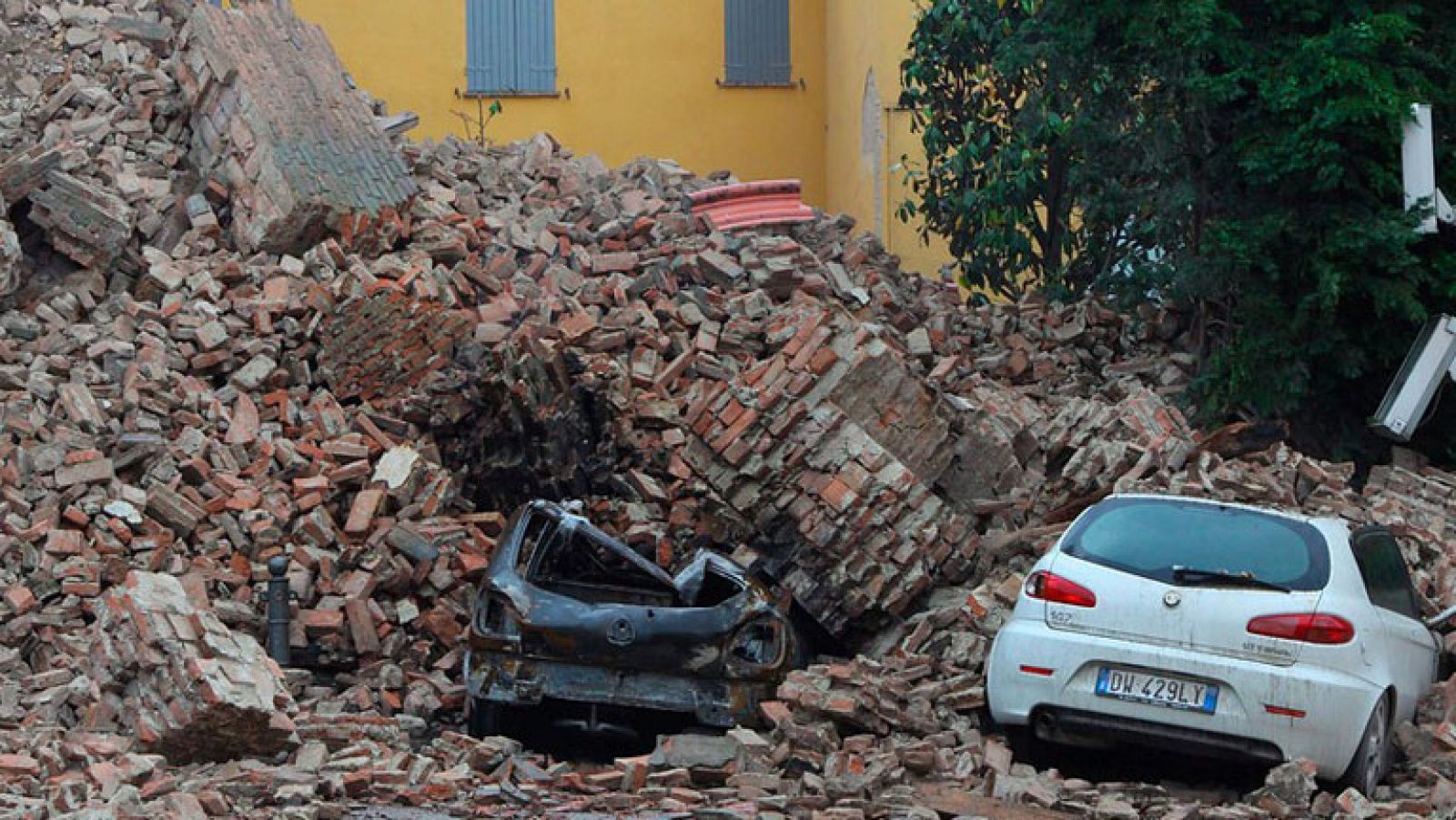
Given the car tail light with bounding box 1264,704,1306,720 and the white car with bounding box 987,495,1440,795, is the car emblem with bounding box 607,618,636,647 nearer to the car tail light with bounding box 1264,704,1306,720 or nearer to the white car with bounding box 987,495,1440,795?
the white car with bounding box 987,495,1440,795

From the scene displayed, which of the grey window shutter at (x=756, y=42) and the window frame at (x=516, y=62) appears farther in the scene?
the grey window shutter at (x=756, y=42)

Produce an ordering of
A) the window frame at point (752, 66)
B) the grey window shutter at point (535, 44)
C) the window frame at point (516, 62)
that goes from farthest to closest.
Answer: the window frame at point (752, 66) → the grey window shutter at point (535, 44) → the window frame at point (516, 62)

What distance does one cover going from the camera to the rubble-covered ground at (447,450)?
34.7ft

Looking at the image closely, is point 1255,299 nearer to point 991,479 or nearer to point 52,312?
point 991,479

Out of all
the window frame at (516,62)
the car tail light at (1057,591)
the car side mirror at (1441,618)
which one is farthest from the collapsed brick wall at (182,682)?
the window frame at (516,62)

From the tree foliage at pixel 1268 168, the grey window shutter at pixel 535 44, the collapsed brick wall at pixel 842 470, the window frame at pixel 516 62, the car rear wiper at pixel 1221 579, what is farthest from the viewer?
the grey window shutter at pixel 535 44

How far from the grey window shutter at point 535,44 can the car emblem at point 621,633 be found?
15.5m

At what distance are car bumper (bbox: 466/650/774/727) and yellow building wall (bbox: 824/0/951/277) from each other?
1094 cm

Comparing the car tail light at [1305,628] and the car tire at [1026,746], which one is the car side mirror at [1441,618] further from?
the car tire at [1026,746]

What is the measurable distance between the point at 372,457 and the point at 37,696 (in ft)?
10.9

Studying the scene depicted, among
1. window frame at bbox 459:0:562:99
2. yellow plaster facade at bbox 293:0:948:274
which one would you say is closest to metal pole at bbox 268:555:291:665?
yellow plaster facade at bbox 293:0:948:274

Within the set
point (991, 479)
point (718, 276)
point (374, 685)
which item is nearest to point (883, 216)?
point (718, 276)

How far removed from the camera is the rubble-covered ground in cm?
1057

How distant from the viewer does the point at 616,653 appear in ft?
38.0
